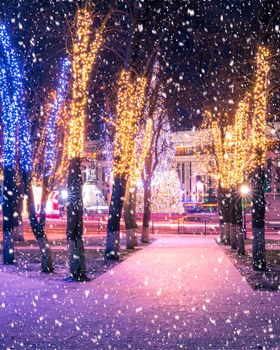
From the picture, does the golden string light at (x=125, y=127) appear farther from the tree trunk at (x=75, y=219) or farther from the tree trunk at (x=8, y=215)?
the tree trunk at (x=75, y=219)

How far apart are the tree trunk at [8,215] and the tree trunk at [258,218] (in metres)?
8.02

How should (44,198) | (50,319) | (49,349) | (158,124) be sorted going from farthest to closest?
(158,124), (44,198), (50,319), (49,349)

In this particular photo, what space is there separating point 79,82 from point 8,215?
6153 millimetres

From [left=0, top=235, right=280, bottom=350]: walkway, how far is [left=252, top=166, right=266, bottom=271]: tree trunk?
62.2 inches

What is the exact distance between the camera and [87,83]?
59.8ft

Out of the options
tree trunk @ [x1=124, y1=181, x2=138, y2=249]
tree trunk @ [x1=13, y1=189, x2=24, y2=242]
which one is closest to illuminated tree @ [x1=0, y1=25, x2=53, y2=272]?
tree trunk @ [x1=124, y1=181, x2=138, y2=249]

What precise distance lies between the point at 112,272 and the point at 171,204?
1449 inches

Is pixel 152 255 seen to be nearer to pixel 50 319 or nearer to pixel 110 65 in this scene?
pixel 110 65

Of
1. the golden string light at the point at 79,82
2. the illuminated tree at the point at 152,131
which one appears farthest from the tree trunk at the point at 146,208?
the golden string light at the point at 79,82

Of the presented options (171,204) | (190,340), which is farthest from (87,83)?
(171,204)

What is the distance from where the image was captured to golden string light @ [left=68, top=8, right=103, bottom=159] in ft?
57.8

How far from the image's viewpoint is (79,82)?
1772 centimetres

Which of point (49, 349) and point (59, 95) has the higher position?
point (59, 95)

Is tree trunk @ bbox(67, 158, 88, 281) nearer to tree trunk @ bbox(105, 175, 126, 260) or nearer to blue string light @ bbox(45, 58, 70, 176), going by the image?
blue string light @ bbox(45, 58, 70, 176)
